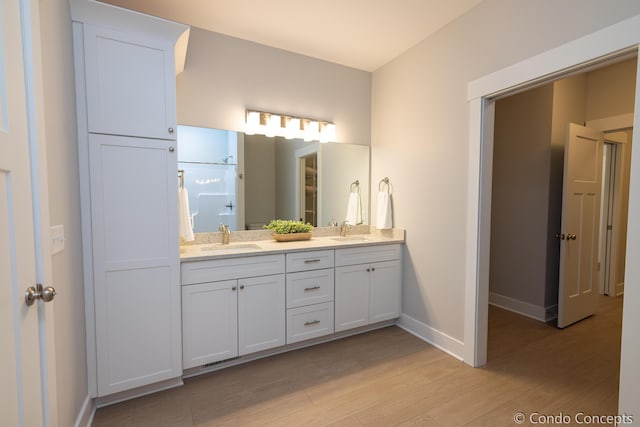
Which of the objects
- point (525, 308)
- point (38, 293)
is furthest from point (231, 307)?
point (525, 308)

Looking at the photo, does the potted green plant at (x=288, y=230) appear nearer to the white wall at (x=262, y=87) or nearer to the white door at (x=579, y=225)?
the white wall at (x=262, y=87)

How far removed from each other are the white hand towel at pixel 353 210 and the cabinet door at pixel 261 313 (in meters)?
1.18

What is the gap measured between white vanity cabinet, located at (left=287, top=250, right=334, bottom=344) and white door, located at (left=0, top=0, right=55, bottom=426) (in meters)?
1.50

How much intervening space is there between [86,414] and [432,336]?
2.44 metres

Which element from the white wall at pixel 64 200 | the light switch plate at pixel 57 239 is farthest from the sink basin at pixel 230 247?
the light switch plate at pixel 57 239

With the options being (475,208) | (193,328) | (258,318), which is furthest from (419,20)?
(193,328)

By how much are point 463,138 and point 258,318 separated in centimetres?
204

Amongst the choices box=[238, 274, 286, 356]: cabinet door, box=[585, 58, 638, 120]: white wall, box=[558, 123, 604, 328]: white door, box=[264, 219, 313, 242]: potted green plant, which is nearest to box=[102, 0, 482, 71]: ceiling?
box=[264, 219, 313, 242]: potted green plant

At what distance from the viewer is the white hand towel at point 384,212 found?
2930mm

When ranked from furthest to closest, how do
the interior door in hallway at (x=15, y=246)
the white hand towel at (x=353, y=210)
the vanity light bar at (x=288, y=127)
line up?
the white hand towel at (x=353, y=210) → the vanity light bar at (x=288, y=127) → the interior door in hallway at (x=15, y=246)

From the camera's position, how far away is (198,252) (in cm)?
210

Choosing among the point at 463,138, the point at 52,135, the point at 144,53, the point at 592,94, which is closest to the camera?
the point at 52,135

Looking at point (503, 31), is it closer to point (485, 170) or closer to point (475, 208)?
point (485, 170)

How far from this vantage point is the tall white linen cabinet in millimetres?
1628
